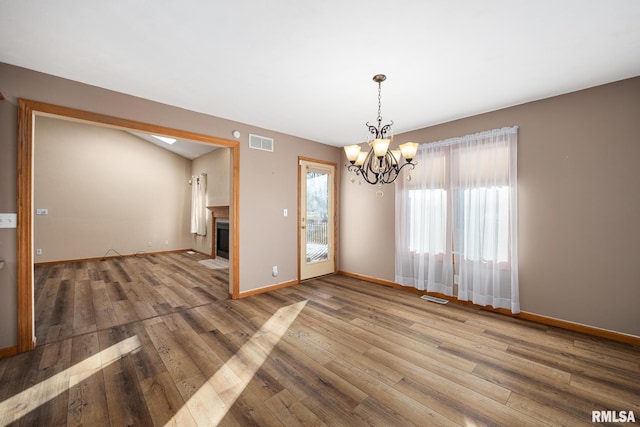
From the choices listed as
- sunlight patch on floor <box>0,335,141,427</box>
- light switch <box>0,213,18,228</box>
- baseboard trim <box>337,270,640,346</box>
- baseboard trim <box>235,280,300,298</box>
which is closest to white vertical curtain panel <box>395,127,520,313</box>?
baseboard trim <box>337,270,640,346</box>

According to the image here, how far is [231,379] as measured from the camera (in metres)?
2.03

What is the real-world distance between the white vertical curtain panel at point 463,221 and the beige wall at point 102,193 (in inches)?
276

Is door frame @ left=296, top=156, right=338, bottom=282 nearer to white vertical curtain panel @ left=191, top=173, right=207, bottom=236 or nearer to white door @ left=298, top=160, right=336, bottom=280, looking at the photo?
white door @ left=298, top=160, right=336, bottom=280

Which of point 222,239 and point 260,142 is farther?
point 222,239

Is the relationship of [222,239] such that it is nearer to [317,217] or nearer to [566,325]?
[317,217]

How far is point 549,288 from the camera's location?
3033mm

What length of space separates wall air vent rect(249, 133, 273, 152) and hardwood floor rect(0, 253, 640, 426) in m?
2.43

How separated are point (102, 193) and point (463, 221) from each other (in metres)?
8.39

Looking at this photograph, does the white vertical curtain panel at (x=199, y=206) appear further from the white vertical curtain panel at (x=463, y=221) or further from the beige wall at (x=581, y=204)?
the beige wall at (x=581, y=204)

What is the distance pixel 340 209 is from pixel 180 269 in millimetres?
3831

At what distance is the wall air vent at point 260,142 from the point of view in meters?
4.05

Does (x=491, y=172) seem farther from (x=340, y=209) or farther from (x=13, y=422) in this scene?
(x=13, y=422)

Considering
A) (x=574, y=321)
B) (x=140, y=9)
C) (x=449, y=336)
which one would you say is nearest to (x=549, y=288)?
(x=574, y=321)

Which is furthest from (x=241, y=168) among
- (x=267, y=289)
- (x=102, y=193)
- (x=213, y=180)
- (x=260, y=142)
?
(x=102, y=193)
